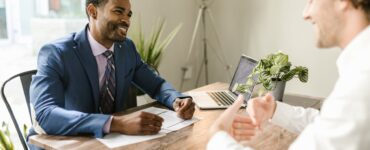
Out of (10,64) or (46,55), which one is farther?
(10,64)

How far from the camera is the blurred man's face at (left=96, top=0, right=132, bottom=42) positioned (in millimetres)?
1752

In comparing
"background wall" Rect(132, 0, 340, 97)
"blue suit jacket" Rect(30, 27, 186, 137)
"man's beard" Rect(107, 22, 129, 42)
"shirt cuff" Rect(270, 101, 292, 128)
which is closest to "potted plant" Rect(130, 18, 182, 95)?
"background wall" Rect(132, 0, 340, 97)

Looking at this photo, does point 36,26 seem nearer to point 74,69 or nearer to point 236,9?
point 74,69

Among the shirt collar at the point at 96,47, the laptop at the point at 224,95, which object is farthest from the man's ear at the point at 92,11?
the laptop at the point at 224,95

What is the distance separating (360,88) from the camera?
0.72 meters

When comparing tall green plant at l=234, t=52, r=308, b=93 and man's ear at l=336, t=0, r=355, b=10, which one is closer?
man's ear at l=336, t=0, r=355, b=10

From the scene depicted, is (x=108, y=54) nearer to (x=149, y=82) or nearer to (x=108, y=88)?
(x=108, y=88)

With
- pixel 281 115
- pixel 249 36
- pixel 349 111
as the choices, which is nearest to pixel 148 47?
pixel 249 36

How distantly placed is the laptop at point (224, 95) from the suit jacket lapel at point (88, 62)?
19.1 inches

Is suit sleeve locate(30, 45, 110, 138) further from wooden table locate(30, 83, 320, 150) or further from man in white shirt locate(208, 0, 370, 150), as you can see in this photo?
man in white shirt locate(208, 0, 370, 150)

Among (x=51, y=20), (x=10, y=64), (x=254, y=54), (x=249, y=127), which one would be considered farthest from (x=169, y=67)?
(x=249, y=127)

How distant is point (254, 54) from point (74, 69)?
7.35ft

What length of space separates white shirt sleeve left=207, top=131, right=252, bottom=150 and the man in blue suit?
0.48 m

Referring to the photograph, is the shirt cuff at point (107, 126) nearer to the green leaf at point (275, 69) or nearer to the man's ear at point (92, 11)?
the man's ear at point (92, 11)
